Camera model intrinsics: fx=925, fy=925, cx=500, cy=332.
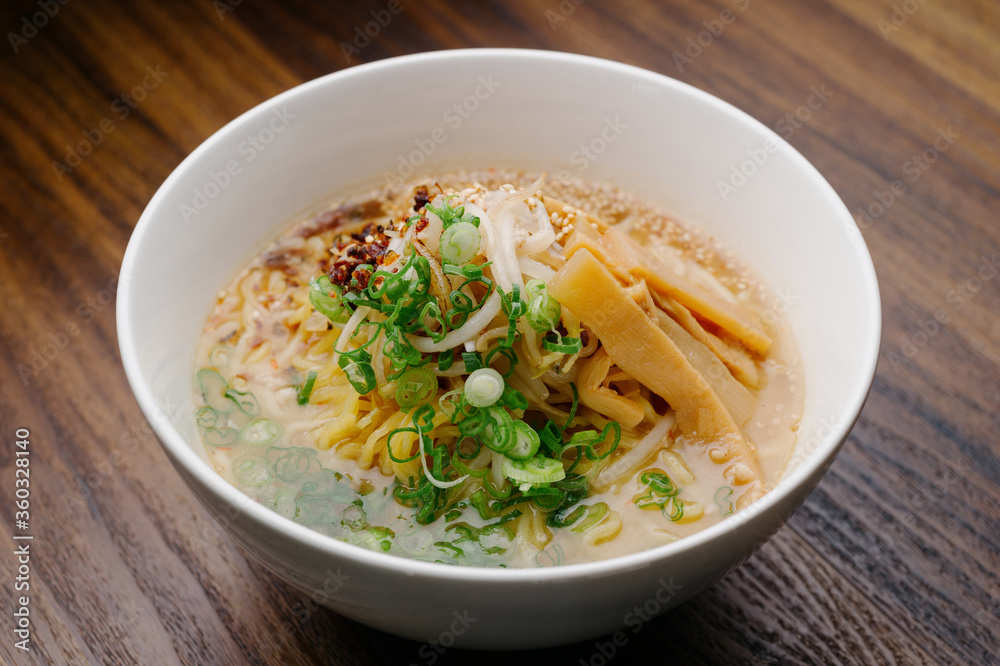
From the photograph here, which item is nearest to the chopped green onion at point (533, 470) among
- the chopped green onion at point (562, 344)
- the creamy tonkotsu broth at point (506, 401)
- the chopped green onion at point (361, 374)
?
the creamy tonkotsu broth at point (506, 401)

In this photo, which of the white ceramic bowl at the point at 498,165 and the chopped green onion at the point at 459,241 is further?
the chopped green onion at the point at 459,241

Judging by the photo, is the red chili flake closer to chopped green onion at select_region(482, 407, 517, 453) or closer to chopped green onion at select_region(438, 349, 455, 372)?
chopped green onion at select_region(438, 349, 455, 372)

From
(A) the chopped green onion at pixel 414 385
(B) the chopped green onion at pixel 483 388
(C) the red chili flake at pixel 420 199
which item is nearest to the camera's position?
(B) the chopped green onion at pixel 483 388

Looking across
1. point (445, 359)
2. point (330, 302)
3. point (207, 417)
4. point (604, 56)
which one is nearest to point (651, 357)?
point (445, 359)

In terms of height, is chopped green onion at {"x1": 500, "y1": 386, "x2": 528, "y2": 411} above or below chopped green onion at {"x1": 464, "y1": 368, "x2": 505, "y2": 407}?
below

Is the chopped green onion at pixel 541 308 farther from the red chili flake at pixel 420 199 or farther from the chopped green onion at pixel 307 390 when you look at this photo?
the chopped green onion at pixel 307 390

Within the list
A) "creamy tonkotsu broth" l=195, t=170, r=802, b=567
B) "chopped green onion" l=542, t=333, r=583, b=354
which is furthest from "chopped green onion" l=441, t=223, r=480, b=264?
"chopped green onion" l=542, t=333, r=583, b=354
